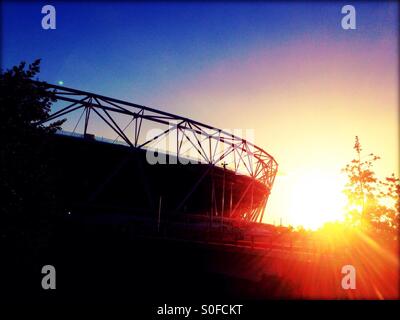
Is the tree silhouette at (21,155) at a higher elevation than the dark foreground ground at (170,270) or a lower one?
higher

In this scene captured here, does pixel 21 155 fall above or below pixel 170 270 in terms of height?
above

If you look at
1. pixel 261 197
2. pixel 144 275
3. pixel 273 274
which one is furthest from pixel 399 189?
pixel 144 275

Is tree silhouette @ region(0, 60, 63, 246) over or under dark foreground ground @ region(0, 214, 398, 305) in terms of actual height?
over

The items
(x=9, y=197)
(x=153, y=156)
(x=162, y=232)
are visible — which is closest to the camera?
(x=9, y=197)

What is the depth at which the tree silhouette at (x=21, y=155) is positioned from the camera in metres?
10.7

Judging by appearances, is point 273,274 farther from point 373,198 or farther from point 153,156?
point 373,198

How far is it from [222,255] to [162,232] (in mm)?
6119

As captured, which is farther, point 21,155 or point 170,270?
point 170,270

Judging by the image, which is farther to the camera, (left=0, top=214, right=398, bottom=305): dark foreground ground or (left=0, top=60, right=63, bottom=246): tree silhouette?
(left=0, top=214, right=398, bottom=305): dark foreground ground

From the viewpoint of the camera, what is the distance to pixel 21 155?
11.3 m

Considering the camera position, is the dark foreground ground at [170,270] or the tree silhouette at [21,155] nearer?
the tree silhouette at [21,155]

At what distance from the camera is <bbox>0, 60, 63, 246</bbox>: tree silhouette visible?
10680mm
